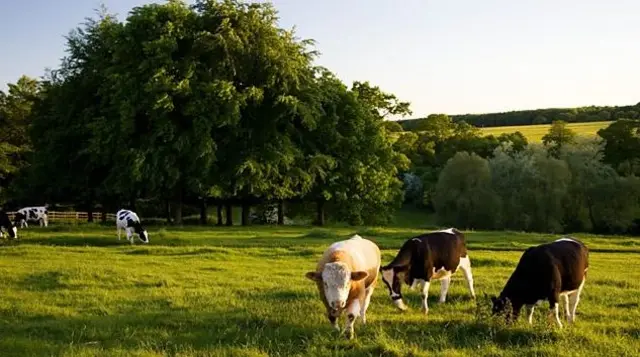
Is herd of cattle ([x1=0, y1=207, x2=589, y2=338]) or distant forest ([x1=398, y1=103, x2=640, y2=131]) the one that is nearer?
herd of cattle ([x1=0, y1=207, x2=589, y2=338])

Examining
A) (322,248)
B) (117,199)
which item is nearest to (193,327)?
(322,248)

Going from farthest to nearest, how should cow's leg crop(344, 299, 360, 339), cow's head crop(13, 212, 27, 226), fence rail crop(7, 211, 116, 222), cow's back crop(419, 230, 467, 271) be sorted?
fence rail crop(7, 211, 116, 222), cow's head crop(13, 212, 27, 226), cow's back crop(419, 230, 467, 271), cow's leg crop(344, 299, 360, 339)

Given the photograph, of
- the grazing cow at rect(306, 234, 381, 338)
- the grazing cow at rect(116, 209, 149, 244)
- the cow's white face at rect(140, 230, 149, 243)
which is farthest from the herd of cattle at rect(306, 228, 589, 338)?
the grazing cow at rect(116, 209, 149, 244)

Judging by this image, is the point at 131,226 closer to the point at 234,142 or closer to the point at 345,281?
the point at 234,142

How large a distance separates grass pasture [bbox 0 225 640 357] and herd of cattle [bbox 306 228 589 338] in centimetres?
41

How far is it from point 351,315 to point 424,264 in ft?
10.5

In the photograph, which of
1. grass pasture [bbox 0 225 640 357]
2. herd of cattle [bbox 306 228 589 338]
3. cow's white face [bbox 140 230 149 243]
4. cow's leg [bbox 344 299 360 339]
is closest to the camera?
grass pasture [bbox 0 225 640 357]

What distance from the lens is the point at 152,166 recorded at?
38906 mm

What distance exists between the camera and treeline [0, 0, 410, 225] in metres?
39.4

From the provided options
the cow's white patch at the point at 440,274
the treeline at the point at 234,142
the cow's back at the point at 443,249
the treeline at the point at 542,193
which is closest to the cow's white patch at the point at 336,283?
the cow's back at the point at 443,249

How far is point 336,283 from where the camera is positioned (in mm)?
11258

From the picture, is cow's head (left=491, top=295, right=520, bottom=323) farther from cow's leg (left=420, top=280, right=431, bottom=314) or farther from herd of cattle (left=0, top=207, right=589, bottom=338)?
cow's leg (left=420, top=280, right=431, bottom=314)

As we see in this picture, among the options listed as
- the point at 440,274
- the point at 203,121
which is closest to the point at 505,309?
the point at 440,274

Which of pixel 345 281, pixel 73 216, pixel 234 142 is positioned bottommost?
pixel 73 216
